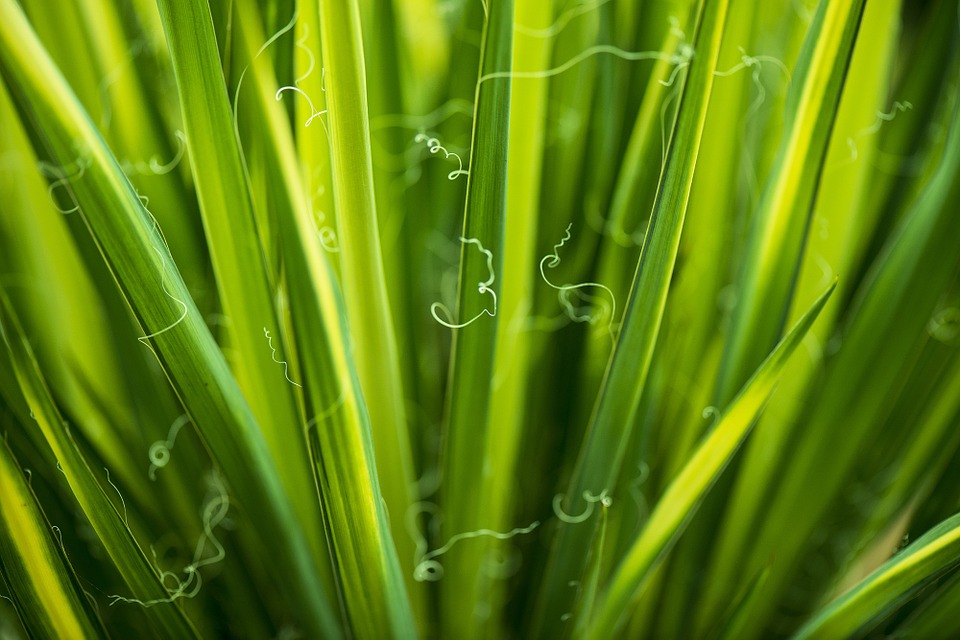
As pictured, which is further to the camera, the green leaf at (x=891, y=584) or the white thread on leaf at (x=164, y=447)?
the white thread on leaf at (x=164, y=447)

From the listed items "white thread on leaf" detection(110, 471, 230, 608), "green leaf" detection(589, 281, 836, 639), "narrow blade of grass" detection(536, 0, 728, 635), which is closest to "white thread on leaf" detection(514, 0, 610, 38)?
"narrow blade of grass" detection(536, 0, 728, 635)

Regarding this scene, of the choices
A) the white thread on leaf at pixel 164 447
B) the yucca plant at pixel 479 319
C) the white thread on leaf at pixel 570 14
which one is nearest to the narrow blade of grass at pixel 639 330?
the yucca plant at pixel 479 319

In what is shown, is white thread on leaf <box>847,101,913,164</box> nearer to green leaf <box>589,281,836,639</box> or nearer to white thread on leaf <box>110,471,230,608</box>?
green leaf <box>589,281,836,639</box>

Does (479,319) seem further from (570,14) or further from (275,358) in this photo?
(570,14)

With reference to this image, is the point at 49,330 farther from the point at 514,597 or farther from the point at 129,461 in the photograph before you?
the point at 514,597

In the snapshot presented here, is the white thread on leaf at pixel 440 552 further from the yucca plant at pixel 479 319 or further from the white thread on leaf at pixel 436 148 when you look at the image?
the white thread on leaf at pixel 436 148

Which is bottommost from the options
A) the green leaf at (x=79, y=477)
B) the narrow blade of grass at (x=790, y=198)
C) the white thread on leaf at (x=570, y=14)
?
the green leaf at (x=79, y=477)

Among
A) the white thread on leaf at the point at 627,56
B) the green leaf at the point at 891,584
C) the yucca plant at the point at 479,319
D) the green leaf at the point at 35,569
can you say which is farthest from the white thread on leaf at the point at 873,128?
the green leaf at the point at 35,569

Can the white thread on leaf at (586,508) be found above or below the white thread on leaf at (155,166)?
below

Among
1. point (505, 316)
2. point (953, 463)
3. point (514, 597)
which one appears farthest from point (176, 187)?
point (953, 463)
